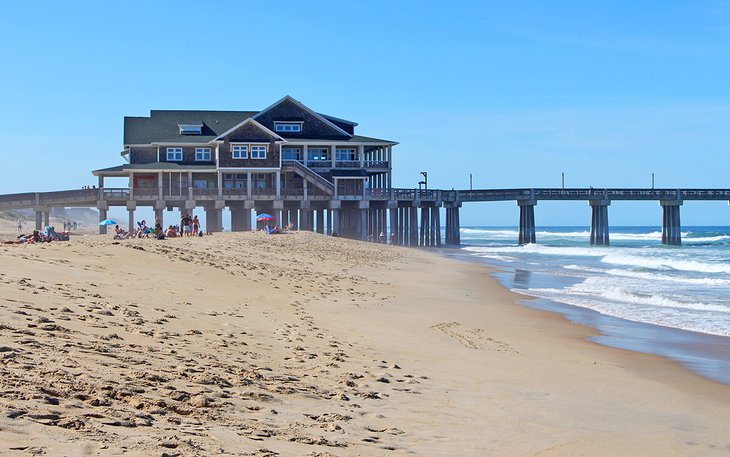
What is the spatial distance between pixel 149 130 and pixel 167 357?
55.6 meters

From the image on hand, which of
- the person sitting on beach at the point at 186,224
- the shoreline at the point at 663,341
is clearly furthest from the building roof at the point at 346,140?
the shoreline at the point at 663,341

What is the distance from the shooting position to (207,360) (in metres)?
9.04

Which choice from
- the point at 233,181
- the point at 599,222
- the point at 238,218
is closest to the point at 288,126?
the point at 233,181

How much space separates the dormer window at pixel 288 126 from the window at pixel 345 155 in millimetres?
3540

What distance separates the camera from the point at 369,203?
198 ft

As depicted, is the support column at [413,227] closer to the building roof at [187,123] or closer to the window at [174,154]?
the building roof at [187,123]

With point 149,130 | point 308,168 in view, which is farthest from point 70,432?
point 149,130

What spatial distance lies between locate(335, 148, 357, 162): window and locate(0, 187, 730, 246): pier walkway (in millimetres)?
3648

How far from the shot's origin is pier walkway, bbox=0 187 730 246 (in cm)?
5531

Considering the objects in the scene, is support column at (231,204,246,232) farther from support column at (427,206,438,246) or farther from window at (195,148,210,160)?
support column at (427,206,438,246)

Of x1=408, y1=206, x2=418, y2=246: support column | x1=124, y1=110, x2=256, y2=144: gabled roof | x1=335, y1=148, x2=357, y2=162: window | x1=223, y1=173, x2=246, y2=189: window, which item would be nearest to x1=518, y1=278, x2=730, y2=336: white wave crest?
x1=223, y1=173, x2=246, y2=189: window

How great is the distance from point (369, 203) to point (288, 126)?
8889 millimetres

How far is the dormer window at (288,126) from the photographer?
6247cm

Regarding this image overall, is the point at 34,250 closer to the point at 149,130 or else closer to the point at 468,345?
the point at 468,345
